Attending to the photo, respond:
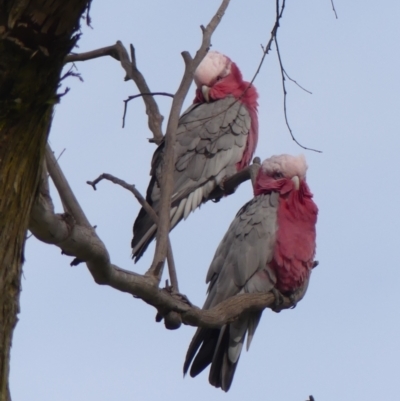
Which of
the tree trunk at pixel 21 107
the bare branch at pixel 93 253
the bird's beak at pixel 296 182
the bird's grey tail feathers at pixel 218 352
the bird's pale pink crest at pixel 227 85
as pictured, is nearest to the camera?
the tree trunk at pixel 21 107

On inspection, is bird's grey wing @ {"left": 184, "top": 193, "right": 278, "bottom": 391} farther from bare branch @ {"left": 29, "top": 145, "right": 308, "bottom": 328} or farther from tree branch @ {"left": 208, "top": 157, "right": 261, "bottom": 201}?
bare branch @ {"left": 29, "top": 145, "right": 308, "bottom": 328}

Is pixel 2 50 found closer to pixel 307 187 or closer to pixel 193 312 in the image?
pixel 193 312

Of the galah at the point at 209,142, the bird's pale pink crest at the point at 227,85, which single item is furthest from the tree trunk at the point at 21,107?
the bird's pale pink crest at the point at 227,85

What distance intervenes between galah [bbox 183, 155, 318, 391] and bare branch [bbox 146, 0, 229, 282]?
1.78m

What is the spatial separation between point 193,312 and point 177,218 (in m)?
3.51

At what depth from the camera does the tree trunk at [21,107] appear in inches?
64.7

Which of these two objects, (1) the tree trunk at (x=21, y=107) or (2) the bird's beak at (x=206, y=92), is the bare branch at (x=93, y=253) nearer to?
(1) the tree trunk at (x=21, y=107)

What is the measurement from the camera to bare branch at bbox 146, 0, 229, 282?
2957mm

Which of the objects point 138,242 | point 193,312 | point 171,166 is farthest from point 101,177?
point 138,242

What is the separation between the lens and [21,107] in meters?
1.69

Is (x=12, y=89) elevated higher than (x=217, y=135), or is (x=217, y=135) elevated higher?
(x=217, y=135)

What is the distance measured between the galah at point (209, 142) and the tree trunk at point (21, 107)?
4.65m

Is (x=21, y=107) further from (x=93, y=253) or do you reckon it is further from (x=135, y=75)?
(x=135, y=75)

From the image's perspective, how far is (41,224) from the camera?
2.07 metres
